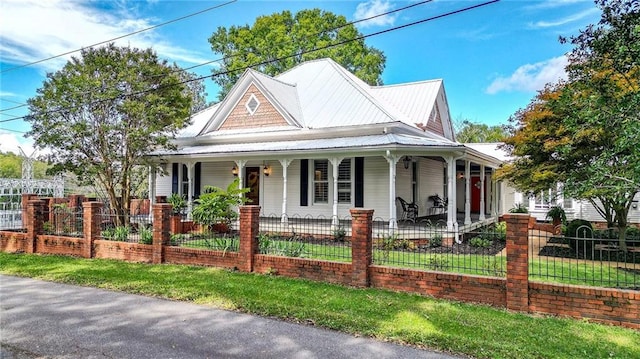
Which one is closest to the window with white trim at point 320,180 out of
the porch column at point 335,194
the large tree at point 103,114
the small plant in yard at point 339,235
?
the porch column at point 335,194

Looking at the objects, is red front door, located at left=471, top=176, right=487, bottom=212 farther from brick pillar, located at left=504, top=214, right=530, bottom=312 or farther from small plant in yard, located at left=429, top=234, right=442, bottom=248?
brick pillar, located at left=504, top=214, right=530, bottom=312

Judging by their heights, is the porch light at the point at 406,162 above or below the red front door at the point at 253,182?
above

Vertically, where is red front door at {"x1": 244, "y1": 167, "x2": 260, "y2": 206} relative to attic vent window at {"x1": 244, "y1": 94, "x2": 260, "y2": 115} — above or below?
below

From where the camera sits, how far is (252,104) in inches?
644

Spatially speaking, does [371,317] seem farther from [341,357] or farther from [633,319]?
[633,319]

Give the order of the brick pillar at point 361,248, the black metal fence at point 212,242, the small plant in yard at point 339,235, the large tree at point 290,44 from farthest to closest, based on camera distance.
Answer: the large tree at point 290,44 < the small plant in yard at point 339,235 < the black metal fence at point 212,242 < the brick pillar at point 361,248

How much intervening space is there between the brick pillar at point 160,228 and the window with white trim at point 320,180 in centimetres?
677

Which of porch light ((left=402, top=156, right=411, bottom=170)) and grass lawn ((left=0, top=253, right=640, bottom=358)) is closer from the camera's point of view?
grass lawn ((left=0, top=253, right=640, bottom=358))

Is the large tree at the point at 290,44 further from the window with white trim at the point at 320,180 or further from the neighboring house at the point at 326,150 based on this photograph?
the window with white trim at the point at 320,180

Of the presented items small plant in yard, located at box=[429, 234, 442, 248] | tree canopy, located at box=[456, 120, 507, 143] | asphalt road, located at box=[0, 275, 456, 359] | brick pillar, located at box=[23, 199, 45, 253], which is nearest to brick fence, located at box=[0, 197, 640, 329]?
brick pillar, located at box=[23, 199, 45, 253]

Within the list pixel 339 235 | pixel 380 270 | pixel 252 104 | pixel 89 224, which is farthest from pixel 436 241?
pixel 252 104

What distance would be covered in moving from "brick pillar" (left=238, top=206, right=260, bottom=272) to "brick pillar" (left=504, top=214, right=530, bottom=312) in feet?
14.9

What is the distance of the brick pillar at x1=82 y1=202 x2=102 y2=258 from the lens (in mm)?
9612

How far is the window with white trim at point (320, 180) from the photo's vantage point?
579 inches
